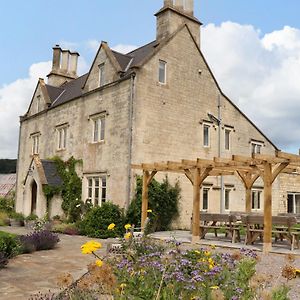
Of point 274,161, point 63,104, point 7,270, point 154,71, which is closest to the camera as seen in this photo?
point 7,270

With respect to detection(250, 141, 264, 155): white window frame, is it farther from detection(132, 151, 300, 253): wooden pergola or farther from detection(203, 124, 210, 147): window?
detection(132, 151, 300, 253): wooden pergola

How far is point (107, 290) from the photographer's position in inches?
139

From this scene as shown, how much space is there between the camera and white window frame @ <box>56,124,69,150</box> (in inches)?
923

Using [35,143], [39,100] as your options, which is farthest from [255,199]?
[39,100]

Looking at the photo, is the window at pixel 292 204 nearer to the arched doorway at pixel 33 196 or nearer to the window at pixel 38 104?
the arched doorway at pixel 33 196

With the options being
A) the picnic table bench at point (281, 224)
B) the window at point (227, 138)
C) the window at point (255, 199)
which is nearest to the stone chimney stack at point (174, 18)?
the window at point (227, 138)

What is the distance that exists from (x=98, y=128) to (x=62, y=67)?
12.6 m

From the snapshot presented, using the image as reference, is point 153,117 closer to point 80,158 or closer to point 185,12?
point 80,158

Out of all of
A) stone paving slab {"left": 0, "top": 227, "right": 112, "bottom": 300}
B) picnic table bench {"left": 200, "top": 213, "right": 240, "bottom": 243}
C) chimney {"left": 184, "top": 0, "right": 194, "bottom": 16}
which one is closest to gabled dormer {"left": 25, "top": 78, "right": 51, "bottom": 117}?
chimney {"left": 184, "top": 0, "right": 194, "bottom": 16}

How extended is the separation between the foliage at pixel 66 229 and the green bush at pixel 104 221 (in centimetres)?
41

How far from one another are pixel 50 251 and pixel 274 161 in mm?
7318

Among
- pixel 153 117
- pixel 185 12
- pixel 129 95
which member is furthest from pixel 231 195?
pixel 185 12

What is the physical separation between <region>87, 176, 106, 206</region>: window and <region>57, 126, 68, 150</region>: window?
3.82 meters

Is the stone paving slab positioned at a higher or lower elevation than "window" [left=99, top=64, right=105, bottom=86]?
lower
